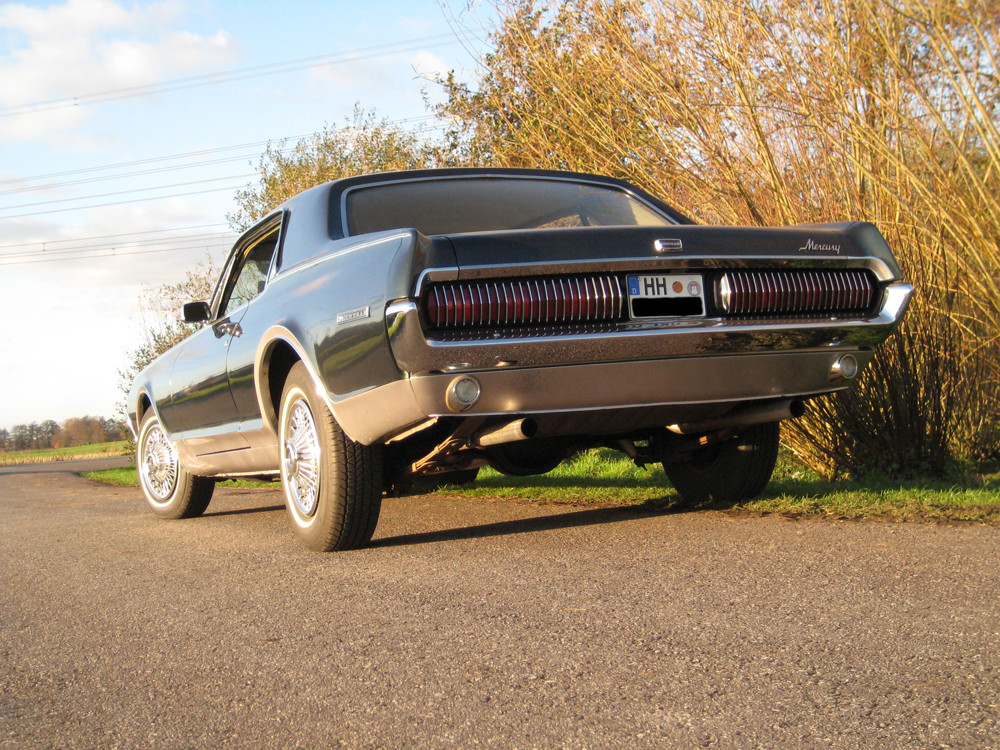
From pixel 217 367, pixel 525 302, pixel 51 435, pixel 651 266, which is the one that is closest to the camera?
pixel 525 302

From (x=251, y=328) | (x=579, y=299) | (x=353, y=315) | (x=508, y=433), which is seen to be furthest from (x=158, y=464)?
(x=579, y=299)

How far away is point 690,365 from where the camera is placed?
155 inches

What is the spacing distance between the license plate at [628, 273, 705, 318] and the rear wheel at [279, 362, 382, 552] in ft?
4.17

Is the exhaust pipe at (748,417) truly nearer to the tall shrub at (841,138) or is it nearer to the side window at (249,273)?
the tall shrub at (841,138)

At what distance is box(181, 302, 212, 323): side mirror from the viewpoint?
6156 millimetres

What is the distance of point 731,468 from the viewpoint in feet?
16.9

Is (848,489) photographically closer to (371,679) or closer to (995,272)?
(995,272)

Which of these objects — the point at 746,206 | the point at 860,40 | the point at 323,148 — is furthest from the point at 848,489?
the point at 323,148

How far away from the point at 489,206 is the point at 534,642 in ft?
8.37

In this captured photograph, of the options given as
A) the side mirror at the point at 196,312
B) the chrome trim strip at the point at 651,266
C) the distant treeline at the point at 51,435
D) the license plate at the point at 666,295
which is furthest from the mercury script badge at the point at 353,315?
the distant treeline at the point at 51,435

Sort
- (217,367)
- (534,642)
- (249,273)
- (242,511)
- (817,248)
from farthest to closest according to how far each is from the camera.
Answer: (242,511)
(249,273)
(217,367)
(817,248)
(534,642)

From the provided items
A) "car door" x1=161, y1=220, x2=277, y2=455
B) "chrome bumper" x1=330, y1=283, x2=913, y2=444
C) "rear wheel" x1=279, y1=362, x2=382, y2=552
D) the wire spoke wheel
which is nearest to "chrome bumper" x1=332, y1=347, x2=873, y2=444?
"chrome bumper" x1=330, y1=283, x2=913, y2=444

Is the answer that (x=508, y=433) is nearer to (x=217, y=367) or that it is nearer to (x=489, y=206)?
(x=489, y=206)

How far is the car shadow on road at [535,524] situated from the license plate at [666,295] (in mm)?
1363
